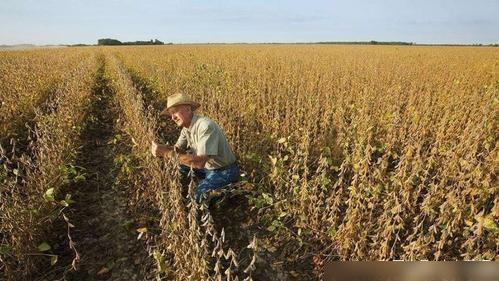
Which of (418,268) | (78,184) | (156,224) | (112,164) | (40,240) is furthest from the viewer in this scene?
(112,164)

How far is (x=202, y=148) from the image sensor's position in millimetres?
3670

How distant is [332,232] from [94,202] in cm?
252

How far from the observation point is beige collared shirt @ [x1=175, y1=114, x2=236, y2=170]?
367cm

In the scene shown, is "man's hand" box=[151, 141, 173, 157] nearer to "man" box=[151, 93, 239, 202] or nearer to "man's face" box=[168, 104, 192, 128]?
"man" box=[151, 93, 239, 202]

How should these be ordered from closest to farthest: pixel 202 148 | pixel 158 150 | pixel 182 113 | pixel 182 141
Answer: pixel 158 150 → pixel 202 148 → pixel 182 113 → pixel 182 141

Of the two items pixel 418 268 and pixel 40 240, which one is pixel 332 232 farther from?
pixel 40 240

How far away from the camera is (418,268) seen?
82cm

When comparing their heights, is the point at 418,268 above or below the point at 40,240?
above

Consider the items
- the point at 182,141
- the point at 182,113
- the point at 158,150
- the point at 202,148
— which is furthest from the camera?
the point at 182,141

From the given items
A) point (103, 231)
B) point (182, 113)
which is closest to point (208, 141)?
point (182, 113)

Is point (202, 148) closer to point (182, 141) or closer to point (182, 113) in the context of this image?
point (182, 113)

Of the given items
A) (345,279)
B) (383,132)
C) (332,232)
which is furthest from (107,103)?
(345,279)

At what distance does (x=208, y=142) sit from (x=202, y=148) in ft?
0.27

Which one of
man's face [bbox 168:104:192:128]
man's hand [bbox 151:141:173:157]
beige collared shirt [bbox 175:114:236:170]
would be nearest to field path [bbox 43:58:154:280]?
man's hand [bbox 151:141:173:157]
